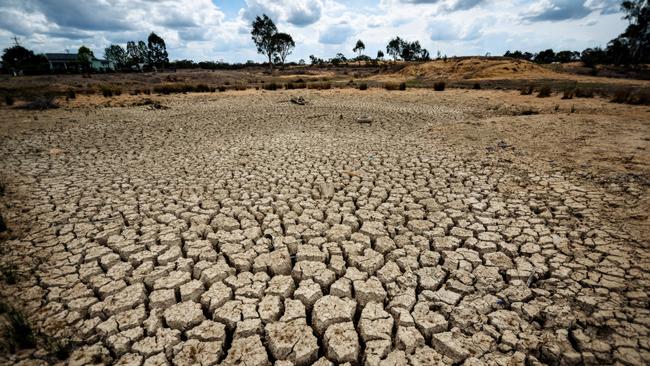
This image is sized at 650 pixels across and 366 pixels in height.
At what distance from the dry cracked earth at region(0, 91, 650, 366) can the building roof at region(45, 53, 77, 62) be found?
82.7m

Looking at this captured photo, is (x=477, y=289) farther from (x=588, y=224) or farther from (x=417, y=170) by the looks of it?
(x=417, y=170)

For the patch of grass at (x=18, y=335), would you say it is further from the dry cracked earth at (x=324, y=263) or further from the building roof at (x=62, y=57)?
the building roof at (x=62, y=57)

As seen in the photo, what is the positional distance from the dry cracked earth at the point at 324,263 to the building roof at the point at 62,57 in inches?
3257

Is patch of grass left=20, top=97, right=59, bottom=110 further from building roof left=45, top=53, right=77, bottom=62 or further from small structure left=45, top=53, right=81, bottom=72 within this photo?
building roof left=45, top=53, right=77, bottom=62

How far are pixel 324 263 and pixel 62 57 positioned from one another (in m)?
91.3

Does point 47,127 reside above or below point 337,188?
above

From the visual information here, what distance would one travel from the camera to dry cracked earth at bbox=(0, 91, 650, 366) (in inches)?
87.8

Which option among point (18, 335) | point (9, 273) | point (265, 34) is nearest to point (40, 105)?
point (9, 273)

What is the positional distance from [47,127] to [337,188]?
34.1 ft

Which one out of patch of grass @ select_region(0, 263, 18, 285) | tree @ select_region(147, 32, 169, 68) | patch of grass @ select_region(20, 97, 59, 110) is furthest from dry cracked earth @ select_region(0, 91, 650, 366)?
tree @ select_region(147, 32, 169, 68)

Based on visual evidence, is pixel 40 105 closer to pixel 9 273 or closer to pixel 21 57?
pixel 9 273

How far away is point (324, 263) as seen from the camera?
3.15 meters

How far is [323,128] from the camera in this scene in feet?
30.2

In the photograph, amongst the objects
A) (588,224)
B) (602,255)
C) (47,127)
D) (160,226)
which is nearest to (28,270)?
(160,226)
